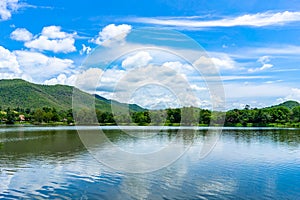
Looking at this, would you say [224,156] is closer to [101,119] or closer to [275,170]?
[275,170]

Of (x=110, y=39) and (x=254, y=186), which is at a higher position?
(x=110, y=39)

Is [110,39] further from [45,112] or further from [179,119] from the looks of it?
[45,112]

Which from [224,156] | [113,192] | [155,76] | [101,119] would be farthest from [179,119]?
[113,192]

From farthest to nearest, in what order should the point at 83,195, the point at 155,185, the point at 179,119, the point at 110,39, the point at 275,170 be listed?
the point at 179,119, the point at 275,170, the point at 110,39, the point at 155,185, the point at 83,195

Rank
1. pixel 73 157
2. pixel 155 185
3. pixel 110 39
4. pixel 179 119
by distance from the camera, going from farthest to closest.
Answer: pixel 179 119
pixel 73 157
pixel 110 39
pixel 155 185

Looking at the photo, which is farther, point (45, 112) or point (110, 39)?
point (45, 112)

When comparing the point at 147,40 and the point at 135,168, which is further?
the point at 135,168

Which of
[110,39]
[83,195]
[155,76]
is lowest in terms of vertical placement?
[83,195]

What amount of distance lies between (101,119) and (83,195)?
3988 inches

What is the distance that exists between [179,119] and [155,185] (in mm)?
98368

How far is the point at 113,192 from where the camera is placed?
57.6 feet

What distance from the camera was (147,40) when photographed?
885 inches

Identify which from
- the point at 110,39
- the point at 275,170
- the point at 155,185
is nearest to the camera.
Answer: the point at 155,185

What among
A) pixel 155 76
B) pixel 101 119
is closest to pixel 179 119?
pixel 101 119
